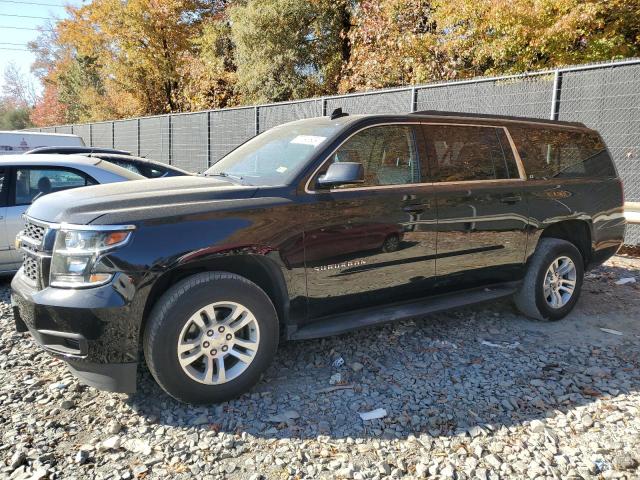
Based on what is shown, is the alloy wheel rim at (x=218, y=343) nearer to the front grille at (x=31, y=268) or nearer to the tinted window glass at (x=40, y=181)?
the front grille at (x=31, y=268)

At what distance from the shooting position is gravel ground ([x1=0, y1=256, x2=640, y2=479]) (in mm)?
2727

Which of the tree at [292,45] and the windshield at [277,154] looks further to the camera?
the tree at [292,45]

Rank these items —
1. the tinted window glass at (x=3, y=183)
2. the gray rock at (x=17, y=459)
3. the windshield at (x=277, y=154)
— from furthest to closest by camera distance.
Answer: the tinted window glass at (x=3, y=183) < the windshield at (x=277, y=154) < the gray rock at (x=17, y=459)

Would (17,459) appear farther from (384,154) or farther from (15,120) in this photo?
(15,120)

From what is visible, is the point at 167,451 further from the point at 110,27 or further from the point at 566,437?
the point at 110,27

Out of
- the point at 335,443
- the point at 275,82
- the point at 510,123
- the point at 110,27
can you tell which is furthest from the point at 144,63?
the point at 335,443

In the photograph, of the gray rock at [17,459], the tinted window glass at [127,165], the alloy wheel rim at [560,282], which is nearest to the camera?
the gray rock at [17,459]

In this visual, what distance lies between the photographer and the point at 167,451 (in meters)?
2.83

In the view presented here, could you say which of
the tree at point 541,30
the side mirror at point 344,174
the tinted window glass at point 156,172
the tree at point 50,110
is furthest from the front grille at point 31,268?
the tree at point 50,110

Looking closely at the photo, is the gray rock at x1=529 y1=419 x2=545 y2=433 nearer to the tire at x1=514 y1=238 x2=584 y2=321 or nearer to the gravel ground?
the gravel ground

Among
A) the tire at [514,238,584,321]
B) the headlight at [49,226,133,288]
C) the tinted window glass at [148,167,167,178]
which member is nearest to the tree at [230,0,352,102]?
the tinted window glass at [148,167,167,178]

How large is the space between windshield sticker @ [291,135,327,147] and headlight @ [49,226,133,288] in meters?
1.51

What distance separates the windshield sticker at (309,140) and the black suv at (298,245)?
0.05 feet

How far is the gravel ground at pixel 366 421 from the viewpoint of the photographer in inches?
107
